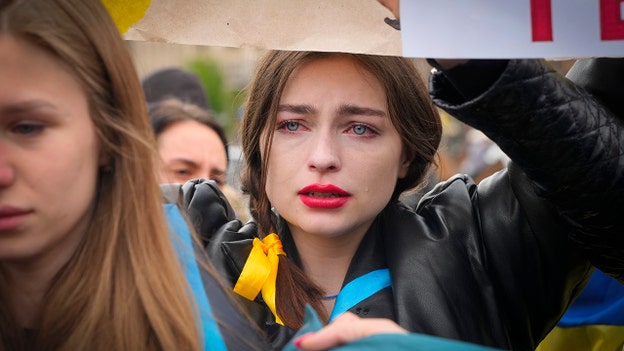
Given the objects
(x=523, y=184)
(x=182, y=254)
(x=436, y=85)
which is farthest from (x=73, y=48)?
(x=523, y=184)

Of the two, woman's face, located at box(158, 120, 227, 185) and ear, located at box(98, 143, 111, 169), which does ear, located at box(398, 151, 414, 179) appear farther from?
woman's face, located at box(158, 120, 227, 185)

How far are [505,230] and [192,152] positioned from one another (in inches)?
91.4

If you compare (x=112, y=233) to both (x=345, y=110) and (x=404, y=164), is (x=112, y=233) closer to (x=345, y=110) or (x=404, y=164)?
(x=345, y=110)

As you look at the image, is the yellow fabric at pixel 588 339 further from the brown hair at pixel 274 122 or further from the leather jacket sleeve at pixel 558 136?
the leather jacket sleeve at pixel 558 136

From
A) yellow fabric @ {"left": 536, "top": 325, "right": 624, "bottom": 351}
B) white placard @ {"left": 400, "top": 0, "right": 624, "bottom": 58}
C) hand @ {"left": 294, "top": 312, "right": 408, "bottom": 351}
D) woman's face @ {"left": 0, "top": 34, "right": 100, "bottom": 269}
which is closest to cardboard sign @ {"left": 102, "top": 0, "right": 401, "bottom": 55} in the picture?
white placard @ {"left": 400, "top": 0, "right": 624, "bottom": 58}

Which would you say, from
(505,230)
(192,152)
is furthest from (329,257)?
(192,152)

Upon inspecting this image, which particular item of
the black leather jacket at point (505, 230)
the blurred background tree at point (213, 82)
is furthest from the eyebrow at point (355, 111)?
the blurred background tree at point (213, 82)

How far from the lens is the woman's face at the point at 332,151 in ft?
7.73

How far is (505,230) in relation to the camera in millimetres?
2385

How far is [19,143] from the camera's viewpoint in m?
1.63

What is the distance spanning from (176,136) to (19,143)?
296 cm

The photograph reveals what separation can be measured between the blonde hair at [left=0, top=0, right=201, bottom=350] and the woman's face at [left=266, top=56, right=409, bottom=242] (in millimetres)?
572

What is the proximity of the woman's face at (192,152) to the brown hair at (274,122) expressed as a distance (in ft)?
5.45

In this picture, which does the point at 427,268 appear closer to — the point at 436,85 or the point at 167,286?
the point at 436,85
